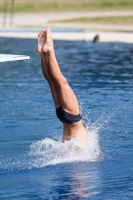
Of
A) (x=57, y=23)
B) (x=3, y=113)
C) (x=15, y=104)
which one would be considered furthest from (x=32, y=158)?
(x=57, y=23)

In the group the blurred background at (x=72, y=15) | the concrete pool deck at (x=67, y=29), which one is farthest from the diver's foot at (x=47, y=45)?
the blurred background at (x=72, y=15)

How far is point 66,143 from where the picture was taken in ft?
27.5

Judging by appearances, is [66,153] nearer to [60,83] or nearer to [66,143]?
[66,143]

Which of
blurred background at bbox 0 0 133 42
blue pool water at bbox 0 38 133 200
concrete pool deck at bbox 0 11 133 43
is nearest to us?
blue pool water at bbox 0 38 133 200

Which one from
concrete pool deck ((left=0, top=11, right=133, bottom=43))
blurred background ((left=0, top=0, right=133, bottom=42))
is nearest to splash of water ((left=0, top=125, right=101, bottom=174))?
concrete pool deck ((left=0, top=11, right=133, bottom=43))

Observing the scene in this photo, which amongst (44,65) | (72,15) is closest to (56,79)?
(44,65)

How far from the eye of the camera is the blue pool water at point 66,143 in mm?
7625

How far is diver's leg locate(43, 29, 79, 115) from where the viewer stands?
7.96 meters

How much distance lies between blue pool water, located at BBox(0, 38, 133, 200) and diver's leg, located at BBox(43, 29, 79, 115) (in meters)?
0.55

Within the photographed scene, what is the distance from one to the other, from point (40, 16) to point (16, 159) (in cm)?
3399

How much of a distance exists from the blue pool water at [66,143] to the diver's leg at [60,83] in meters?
0.55

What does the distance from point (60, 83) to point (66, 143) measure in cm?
85

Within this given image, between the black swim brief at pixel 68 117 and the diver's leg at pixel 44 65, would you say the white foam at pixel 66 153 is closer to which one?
the black swim brief at pixel 68 117

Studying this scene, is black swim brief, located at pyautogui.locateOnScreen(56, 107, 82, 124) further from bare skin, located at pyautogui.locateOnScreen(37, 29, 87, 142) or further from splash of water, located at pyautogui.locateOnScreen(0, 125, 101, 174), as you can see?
splash of water, located at pyautogui.locateOnScreen(0, 125, 101, 174)
